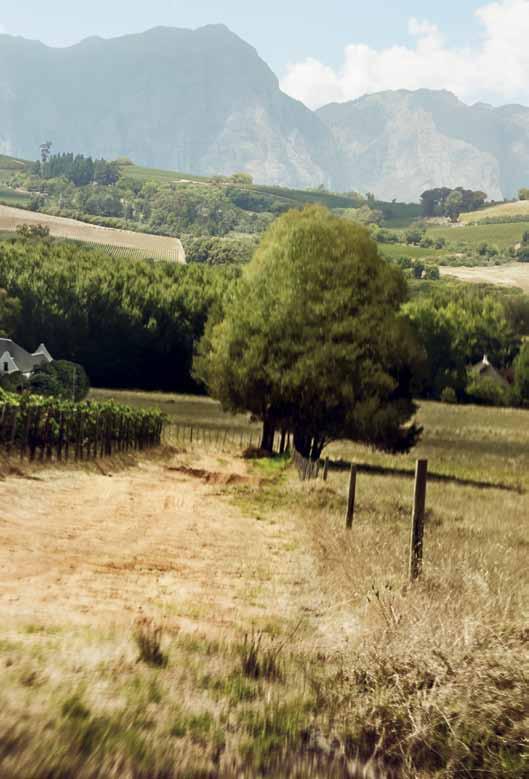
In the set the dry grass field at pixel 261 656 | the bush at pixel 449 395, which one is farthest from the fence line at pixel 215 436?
the bush at pixel 449 395

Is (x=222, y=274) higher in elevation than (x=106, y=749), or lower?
higher

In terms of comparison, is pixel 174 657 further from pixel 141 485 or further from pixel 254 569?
pixel 141 485

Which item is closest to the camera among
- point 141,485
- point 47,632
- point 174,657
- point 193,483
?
point 174,657

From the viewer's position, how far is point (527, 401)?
402 feet

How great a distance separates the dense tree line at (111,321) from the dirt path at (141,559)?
76.6m

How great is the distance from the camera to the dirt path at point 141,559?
40.5ft

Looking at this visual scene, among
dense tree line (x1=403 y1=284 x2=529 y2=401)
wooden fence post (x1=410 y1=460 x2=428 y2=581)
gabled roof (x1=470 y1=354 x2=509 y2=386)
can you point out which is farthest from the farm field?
wooden fence post (x1=410 y1=460 x2=428 y2=581)

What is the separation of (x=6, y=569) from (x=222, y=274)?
12070 centimetres

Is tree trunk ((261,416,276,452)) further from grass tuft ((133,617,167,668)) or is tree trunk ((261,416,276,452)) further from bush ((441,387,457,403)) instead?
bush ((441,387,457,403))

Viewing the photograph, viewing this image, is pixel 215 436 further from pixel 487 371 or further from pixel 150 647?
pixel 487 371

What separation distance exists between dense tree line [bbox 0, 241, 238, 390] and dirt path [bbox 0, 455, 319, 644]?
7662 cm

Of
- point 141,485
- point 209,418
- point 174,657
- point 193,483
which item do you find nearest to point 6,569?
point 174,657

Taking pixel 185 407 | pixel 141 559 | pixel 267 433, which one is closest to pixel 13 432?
pixel 141 559

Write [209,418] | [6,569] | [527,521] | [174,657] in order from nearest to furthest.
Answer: [174,657], [6,569], [527,521], [209,418]
